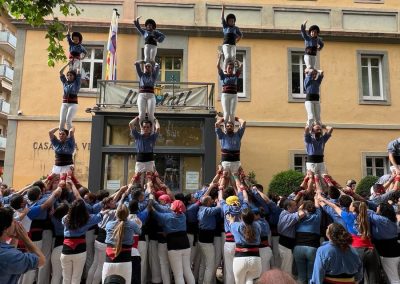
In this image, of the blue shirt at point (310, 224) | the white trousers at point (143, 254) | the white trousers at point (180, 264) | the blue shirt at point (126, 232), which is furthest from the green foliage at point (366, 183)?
the blue shirt at point (126, 232)

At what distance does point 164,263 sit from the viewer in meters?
7.44

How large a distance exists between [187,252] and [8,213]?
4058mm

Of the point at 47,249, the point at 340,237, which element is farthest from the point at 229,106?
the point at 340,237

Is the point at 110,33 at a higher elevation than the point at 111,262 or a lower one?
higher

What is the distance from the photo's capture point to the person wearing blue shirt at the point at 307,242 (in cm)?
685

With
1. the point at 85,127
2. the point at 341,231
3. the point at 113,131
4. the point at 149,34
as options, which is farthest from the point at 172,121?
the point at 341,231

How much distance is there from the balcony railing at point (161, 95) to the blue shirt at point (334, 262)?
11128 millimetres

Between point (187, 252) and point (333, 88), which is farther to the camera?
point (333, 88)

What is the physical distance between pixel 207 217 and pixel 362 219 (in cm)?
271

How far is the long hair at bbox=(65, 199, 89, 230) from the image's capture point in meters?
6.16

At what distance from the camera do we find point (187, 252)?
23.5 ft

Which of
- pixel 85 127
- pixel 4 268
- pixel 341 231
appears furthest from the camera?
pixel 85 127

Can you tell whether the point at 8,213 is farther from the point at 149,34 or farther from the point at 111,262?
the point at 149,34

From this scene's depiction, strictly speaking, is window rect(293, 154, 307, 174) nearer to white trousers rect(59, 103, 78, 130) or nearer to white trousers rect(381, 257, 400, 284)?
white trousers rect(381, 257, 400, 284)
